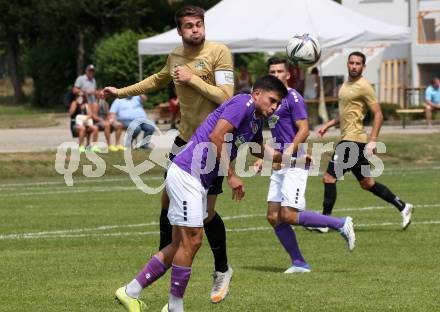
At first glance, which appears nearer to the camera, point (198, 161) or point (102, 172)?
point (198, 161)

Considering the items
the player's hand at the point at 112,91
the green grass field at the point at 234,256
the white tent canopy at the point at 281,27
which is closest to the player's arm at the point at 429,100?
the white tent canopy at the point at 281,27

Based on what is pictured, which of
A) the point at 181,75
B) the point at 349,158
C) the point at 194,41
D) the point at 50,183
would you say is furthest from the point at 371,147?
the point at 50,183

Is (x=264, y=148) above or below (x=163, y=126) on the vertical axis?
above

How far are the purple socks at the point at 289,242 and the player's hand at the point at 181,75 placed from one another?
105 inches

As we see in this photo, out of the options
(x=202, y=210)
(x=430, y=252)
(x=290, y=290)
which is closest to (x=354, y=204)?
(x=430, y=252)

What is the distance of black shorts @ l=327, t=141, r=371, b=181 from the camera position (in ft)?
49.6

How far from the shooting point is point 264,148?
9.97 meters

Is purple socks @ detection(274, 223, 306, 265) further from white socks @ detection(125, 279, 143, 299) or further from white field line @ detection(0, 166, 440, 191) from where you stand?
white field line @ detection(0, 166, 440, 191)

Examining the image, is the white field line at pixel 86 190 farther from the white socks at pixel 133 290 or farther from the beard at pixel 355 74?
the white socks at pixel 133 290

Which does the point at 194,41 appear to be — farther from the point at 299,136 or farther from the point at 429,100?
the point at 429,100

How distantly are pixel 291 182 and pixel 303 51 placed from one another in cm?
181

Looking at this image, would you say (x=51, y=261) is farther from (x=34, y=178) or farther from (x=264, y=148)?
(x=34, y=178)

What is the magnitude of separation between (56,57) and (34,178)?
32542 mm

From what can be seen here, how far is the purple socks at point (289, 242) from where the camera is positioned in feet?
38.3
